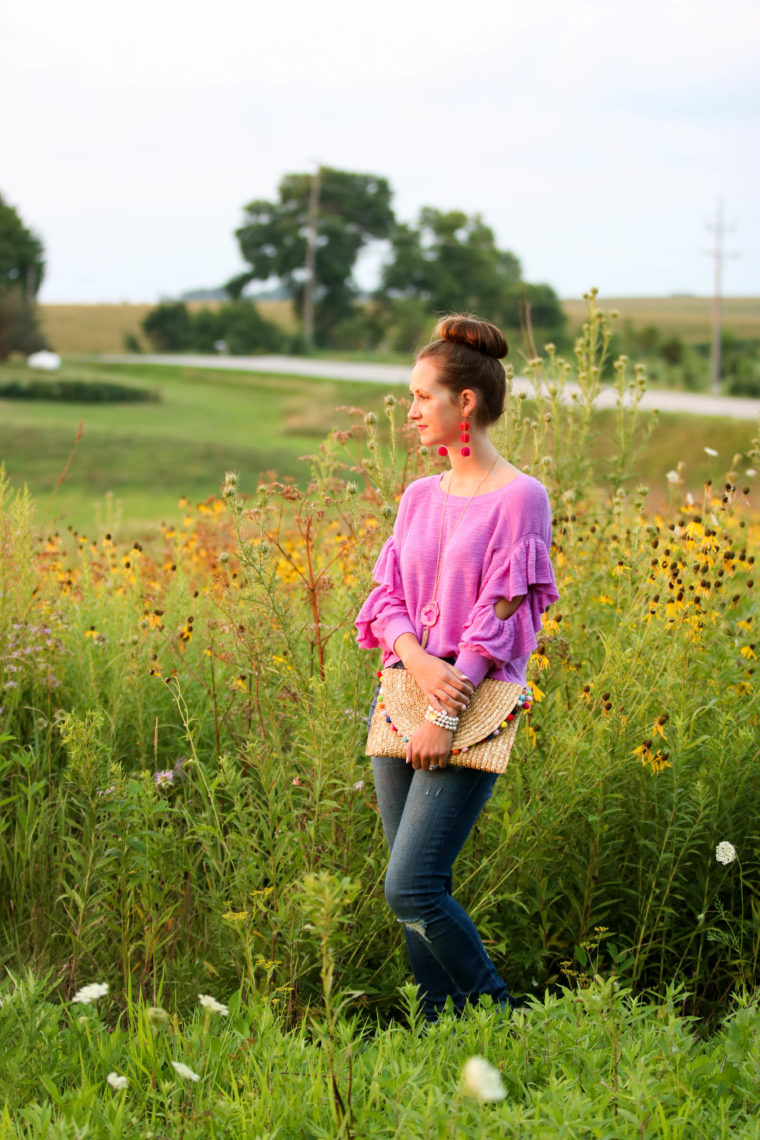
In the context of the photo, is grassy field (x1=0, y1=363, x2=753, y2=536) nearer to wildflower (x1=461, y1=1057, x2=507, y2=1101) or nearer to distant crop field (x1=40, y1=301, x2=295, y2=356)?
wildflower (x1=461, y1=1057, x2=507, y2=1101)

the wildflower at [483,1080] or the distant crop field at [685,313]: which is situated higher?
the distant crop field at [685,313]

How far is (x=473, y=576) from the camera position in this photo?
263cm

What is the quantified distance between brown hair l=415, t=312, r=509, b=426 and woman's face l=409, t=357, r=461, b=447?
20mm

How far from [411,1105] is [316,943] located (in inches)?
37.0

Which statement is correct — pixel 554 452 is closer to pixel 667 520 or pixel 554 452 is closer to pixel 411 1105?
pixel 667 520

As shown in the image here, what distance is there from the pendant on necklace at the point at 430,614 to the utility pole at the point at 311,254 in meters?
43.7

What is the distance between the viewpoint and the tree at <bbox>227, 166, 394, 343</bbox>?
4722 centimetres

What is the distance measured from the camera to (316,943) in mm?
2936

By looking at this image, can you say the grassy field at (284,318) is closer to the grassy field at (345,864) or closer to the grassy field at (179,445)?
the grassy field at (179,445)

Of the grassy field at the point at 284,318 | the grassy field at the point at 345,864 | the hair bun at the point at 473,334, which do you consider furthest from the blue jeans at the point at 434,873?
the grassy field at the point at 284,318

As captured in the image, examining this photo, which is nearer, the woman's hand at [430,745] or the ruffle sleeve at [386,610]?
the woman's hand at [430,745]

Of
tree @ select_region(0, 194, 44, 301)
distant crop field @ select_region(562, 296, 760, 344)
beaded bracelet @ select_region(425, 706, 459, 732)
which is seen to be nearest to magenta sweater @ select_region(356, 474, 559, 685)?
beaded bracelet @ select_region(425, 706, 459, 732)

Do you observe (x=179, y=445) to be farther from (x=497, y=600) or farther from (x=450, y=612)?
(x=497, y=600)

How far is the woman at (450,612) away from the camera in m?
2.54
